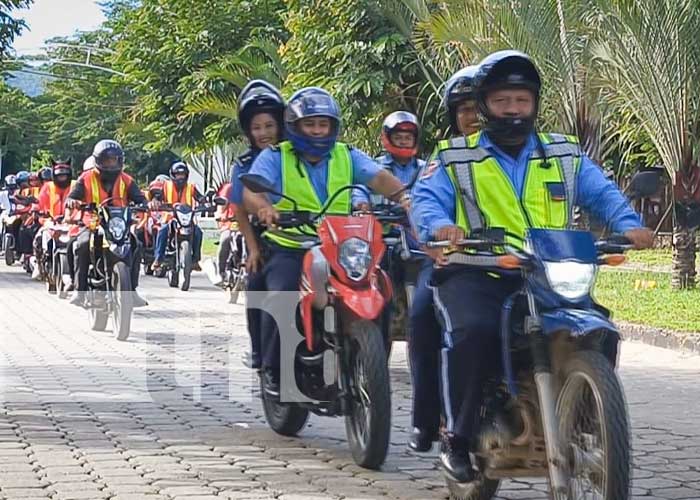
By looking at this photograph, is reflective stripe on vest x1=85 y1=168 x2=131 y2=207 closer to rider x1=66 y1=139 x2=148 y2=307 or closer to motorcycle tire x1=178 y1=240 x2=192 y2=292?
rider x1=66 y1=139 x2=148 y2=307

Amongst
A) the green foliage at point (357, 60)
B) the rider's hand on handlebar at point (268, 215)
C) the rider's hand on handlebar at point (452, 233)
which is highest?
the green foliage at point (357, 60)

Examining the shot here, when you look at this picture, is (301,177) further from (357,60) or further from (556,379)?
(357,60)

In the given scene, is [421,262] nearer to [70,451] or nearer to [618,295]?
[70,451]

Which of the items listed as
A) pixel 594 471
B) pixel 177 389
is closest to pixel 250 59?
pixel 177 389

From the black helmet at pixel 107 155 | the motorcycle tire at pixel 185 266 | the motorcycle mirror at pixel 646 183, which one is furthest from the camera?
the motorcycle tire at pixel 185 266

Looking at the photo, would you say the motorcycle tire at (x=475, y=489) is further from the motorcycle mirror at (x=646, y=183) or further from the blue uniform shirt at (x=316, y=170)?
the blue uniform shirt at (x=316, y=170)

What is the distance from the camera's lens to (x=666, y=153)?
16484 millimetres

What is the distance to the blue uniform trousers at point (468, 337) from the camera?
5230mm

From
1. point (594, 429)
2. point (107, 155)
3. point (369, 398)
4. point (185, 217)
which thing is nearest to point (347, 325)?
point (369, 398)

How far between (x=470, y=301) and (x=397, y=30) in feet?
61.2

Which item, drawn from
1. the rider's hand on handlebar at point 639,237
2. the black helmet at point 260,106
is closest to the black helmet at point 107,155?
the black helmet at point 260,106

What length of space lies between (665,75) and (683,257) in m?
2.19

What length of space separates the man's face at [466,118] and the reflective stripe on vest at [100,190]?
7.40 m

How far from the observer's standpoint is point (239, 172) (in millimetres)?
8266
